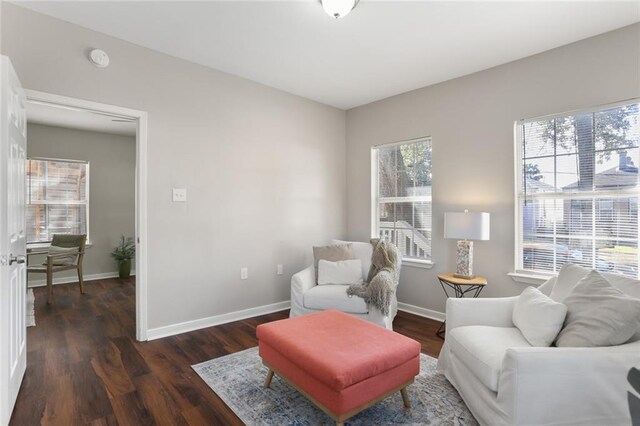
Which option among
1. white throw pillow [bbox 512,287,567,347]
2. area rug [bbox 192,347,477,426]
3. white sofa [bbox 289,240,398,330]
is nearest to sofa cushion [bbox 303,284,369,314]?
white sofa [bbox 289,240,398,330]

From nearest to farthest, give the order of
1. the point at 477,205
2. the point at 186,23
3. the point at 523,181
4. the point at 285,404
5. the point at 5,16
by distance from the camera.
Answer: the point at 285,404, the point at 5,16, the point at 186,23, the point at 523,181, the point at 477,205

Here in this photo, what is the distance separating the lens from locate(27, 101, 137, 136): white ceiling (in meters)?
4.46

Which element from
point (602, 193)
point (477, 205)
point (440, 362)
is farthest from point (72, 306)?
point (602, 193)

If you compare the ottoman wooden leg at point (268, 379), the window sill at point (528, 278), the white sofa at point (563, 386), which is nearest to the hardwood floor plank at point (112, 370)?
the ottoman wooden leg at point (268, 379)

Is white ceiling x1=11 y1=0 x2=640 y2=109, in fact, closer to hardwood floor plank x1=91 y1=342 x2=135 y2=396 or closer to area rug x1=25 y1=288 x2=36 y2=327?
hardwood floor plank x1=91 y1=342 x2=135 y2=396

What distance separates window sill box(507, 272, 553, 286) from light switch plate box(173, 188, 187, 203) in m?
3.16

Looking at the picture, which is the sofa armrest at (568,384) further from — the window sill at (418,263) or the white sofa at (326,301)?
the window sill at (418,263)

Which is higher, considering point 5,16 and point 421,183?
point 5,16

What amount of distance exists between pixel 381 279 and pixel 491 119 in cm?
190

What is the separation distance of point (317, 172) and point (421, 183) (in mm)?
1312

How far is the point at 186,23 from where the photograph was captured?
2.55 m

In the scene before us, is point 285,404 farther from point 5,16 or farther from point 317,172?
point 5,16

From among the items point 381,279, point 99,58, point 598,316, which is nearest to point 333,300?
point 381,279

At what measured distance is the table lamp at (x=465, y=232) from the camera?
2.95m
